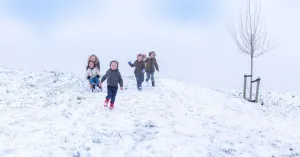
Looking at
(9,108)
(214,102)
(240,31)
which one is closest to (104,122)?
(9,108)

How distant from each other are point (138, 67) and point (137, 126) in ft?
22.8

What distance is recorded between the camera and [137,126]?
42.7 feet

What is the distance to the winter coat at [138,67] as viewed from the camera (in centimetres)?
1948

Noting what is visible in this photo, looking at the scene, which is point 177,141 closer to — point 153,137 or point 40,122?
point 153,137

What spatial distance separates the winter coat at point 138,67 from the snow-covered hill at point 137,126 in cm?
104

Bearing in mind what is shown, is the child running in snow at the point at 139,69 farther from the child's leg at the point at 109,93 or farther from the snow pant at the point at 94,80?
the child's leg at the point at 109,93

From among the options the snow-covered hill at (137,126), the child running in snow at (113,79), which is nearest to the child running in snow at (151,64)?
the snow-covered hill at (137,126)

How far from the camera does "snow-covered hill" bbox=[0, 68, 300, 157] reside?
1082 centimetres

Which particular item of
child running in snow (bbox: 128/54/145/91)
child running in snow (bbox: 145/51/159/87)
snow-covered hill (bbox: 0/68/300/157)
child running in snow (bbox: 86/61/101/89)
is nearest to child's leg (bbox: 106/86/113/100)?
snow-covered hill (bbox: 0/68/300/157)

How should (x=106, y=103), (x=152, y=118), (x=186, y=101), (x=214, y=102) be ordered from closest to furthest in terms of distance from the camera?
(x=152, y=118)
(x=106, y=103)
(x=186, y=101)
(x=214, y=102)

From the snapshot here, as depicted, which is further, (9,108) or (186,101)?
(186,101)

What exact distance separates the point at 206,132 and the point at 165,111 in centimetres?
291

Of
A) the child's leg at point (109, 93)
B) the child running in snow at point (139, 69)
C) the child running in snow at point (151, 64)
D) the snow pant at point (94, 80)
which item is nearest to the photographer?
the child's leg at point (109, 93)

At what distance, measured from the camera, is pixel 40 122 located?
43.4 ft
